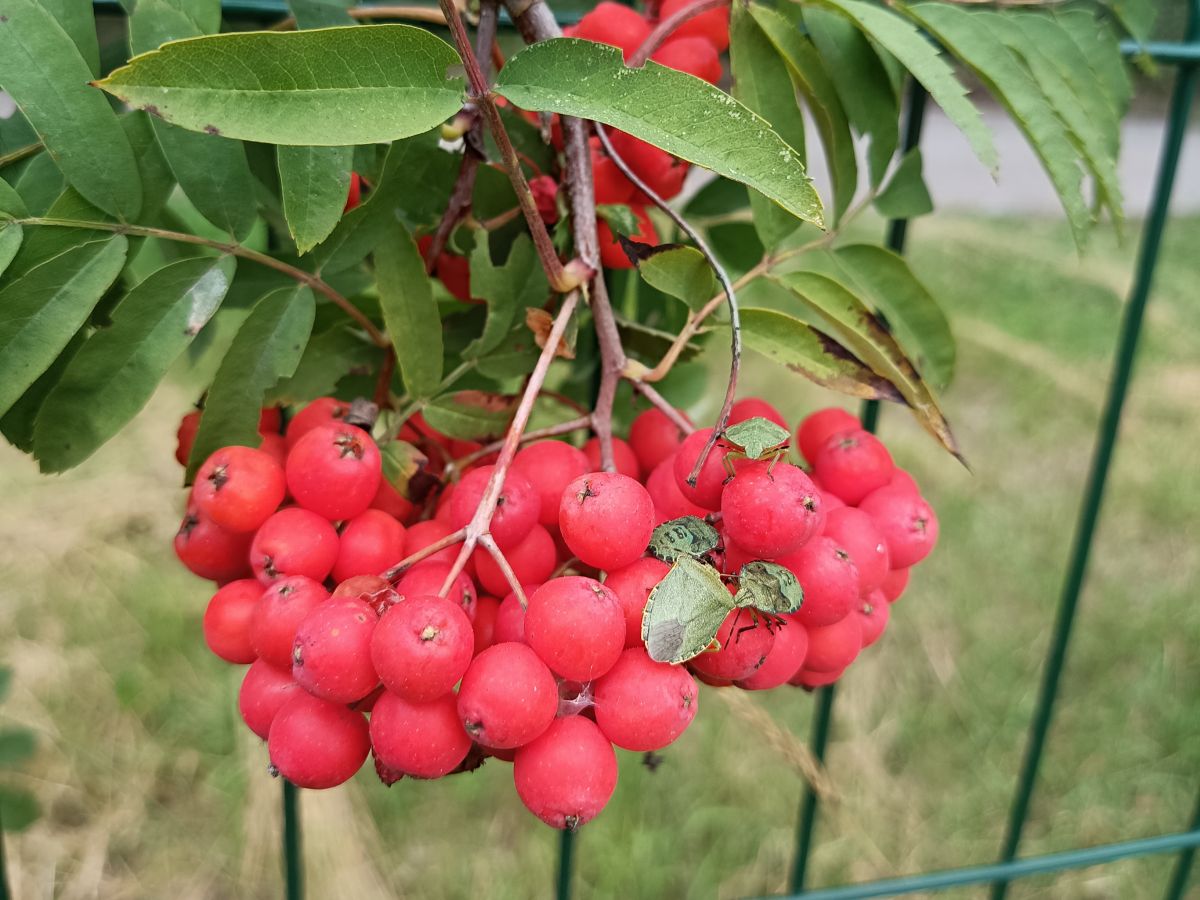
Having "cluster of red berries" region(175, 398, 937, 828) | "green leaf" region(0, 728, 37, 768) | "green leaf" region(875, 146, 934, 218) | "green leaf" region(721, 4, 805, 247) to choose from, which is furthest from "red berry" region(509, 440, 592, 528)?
"green leaf" region(0, 728, 37, 768)

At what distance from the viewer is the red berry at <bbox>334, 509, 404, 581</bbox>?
513mm

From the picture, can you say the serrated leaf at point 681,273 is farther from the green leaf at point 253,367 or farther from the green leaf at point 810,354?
the green leaf at point 253,367

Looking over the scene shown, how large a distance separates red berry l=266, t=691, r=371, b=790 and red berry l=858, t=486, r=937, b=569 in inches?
11.4

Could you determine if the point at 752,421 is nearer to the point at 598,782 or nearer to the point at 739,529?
the point at 739,529

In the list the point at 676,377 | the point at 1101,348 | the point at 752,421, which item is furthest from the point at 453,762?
the point at 1101,348

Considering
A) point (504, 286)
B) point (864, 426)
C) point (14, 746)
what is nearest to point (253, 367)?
point (504, 286)

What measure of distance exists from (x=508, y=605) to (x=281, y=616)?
10 centimetres

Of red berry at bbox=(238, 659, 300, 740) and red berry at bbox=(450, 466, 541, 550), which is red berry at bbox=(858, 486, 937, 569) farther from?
red berry at bbox=(238, 659, 300, 740)

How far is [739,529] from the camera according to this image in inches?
18.4

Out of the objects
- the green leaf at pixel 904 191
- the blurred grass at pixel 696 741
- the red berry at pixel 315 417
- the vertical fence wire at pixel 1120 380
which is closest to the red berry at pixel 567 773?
the red berry at pixel 315 417

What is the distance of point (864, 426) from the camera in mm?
927

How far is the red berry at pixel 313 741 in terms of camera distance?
1.54ft

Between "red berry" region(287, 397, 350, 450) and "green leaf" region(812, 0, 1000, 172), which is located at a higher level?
"green leaf" region(812, 0, 1000, 172)

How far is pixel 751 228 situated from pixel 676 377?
0.13m
